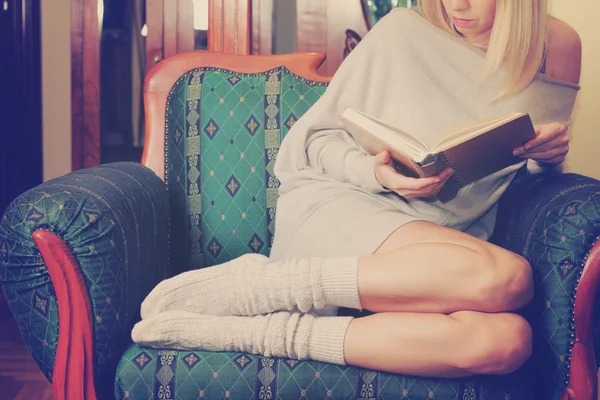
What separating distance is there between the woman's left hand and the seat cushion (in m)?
0.43

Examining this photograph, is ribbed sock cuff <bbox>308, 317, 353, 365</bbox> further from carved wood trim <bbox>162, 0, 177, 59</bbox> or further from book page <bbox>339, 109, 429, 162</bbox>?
carved wood trim <bbox>162, 0, 177, 59</bbox>

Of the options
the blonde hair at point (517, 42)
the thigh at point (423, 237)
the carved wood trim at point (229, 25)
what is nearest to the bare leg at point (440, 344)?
the thigh at point (423, 237)

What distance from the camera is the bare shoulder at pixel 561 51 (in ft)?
4.70

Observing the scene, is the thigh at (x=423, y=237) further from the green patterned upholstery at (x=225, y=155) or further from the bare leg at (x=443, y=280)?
the green patterned upholstery at (x=225, y=155)

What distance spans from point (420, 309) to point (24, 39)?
192 centimetres

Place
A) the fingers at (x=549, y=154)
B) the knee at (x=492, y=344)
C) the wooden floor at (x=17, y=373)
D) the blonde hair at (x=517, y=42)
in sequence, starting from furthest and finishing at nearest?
the wooden floor at (x=17, y=373) → the blonde hair at (x=517, y=42) → the fingers at (x=549, y=154) → the knee at (x=492, y=344)

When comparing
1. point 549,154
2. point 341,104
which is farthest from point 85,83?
point 549,154

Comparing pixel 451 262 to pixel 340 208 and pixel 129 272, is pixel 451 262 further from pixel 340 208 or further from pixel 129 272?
pixel 129 272

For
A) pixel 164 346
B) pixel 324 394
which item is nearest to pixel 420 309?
pixel 324 394

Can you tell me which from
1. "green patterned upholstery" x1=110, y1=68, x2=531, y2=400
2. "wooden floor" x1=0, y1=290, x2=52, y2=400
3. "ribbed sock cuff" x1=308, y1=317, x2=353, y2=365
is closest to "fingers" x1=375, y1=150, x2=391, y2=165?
"ribbed sock cuff" x1=308, y1=317, x2=353, y2=365

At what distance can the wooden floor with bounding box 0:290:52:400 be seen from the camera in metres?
1.69

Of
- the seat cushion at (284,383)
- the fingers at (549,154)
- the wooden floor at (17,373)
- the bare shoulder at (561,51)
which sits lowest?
the wooden floor at (17,373)

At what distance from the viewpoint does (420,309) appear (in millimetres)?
1053

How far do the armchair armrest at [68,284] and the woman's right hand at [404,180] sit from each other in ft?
1.60
